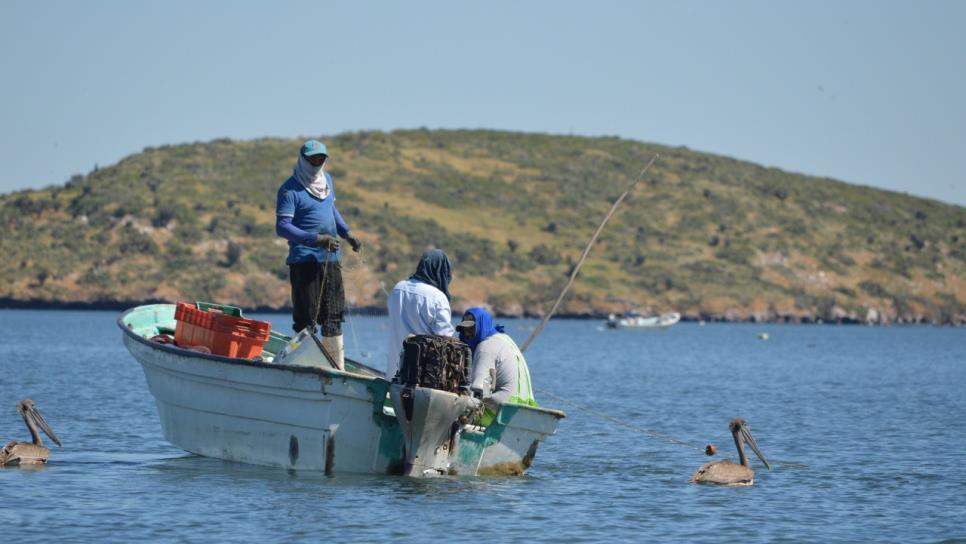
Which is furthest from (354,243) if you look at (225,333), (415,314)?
(225,333)

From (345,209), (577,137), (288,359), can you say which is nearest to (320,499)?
(288,359)

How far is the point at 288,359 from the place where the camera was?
16531 mm

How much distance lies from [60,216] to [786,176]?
3137 inches

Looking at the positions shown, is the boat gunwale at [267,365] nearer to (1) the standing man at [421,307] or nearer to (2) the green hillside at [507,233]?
(1) the standing man at [421,307]

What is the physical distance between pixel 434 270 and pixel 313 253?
1.46 m

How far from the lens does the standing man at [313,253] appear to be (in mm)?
16922

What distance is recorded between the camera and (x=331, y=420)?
16078mm

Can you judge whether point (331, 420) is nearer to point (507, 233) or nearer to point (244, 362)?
point (244, 362)

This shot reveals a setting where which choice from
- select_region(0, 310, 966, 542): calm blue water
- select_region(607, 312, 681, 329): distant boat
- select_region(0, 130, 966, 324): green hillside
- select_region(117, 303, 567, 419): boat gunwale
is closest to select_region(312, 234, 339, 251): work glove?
select_region(117, 303, 567, 419): boat gunwale

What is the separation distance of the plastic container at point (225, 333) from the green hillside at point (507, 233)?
82.2 meters

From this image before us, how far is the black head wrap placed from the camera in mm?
16500

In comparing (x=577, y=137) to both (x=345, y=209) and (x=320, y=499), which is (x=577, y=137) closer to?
(x=345, y=209)

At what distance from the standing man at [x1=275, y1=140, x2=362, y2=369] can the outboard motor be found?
1.64 m

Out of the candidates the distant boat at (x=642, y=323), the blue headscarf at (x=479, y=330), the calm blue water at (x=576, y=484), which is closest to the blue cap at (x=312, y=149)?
the blue headscarf at (x=479, y=330)
